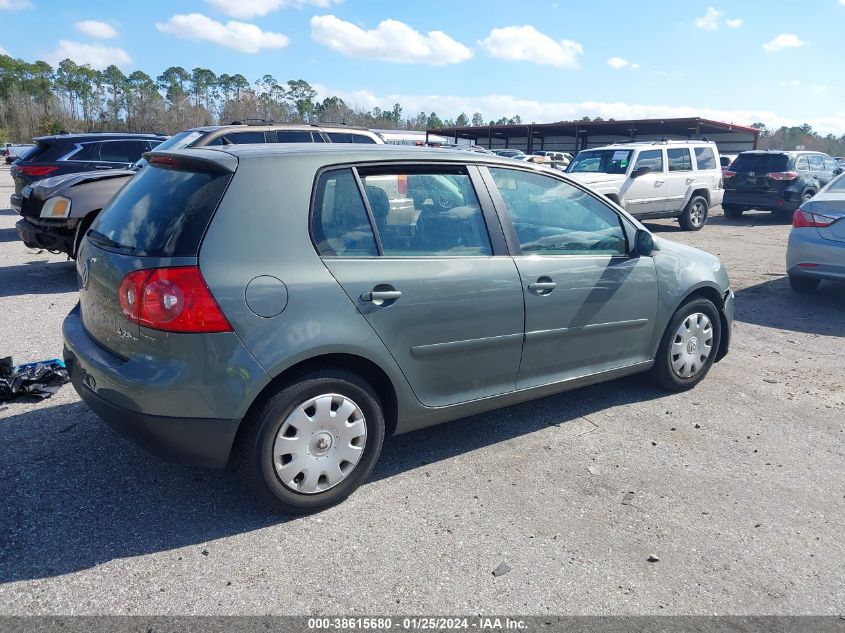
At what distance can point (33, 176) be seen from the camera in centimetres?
1128

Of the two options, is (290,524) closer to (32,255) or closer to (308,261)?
(308,261)

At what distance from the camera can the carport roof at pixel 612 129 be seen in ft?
128

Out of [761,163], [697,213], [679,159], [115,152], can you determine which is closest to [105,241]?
[115,152]

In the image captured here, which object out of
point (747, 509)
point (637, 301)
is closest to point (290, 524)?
point (747, 509)

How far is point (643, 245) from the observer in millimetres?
4414

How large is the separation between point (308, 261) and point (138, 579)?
5.03 ft

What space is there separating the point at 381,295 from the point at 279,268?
1.70ft

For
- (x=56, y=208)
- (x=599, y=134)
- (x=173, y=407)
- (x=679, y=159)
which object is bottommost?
(x=173, y=407)

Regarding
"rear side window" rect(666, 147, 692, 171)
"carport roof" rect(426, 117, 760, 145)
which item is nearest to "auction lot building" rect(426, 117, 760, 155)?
"carport roof" rect(426, 117, 760, 145)

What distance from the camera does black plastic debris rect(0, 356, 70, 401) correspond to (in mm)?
4441

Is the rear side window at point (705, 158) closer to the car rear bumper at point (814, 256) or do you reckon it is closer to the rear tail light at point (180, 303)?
the car rear bumper at point (814, 256)

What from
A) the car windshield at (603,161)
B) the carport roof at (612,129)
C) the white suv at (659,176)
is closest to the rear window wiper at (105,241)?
the white suv at (659,176)

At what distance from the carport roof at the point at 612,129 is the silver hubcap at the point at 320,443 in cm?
3956

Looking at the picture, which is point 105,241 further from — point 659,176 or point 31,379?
point 659,176
